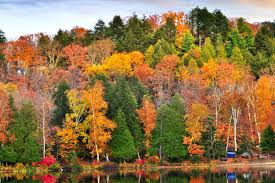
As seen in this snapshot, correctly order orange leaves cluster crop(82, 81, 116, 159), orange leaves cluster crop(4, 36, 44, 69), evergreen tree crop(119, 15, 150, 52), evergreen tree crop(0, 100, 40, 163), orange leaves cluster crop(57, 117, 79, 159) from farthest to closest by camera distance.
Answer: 1. evergreen tree crop(119, 15, 150, 52)
2. orange leaves cluster crop(4, 36, 44, 69)
3. orange leaves cluster crop(82, 81, 116, 159)
4. orange leaves cluster crop(57, 117, 79, 159)
5. evergreen tree crop(0, 100, 40, 163)

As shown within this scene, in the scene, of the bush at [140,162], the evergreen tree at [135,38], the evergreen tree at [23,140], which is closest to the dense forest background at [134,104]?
the evergreen tree at [23,140]

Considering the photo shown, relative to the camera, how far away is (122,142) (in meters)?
67.6

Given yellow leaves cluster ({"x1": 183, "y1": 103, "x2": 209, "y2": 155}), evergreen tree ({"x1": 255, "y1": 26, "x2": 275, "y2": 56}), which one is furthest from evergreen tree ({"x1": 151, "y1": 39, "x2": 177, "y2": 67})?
yellow leaves cluster ({"x1": 183, "y1": 103, "x2": 209, "y2": 155})

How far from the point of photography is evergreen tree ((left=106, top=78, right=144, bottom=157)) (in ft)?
227

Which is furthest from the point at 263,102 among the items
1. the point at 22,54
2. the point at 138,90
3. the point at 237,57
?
the point at 22,54

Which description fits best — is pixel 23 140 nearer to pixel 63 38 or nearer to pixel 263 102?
pixel 263 102

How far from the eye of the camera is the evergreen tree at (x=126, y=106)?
69.2 m

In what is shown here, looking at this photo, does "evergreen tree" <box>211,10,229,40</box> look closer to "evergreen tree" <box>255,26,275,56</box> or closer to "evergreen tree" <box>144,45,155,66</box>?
"evergreen tree" <box>255,26,275,56</box>

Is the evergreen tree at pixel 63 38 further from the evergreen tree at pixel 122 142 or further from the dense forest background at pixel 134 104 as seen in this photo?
the evergreen tree at pixel 122 142

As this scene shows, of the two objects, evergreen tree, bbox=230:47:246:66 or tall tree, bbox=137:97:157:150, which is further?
evergreen tree, bbox=230:47:246:66

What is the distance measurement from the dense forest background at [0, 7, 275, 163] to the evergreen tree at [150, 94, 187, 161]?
0.41 ft

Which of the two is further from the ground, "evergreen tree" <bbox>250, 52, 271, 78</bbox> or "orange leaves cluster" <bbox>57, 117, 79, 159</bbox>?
"evergreen tree" <bbox>250, 52, 271, 78</bbox>

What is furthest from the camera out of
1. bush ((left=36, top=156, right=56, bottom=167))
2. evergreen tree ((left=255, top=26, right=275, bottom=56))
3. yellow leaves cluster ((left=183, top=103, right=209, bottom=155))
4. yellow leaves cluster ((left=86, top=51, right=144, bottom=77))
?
evergreen tree ((left=255, top=26, right=275, bottom=56))

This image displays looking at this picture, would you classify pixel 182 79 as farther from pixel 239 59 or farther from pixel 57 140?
pixel 57 140
